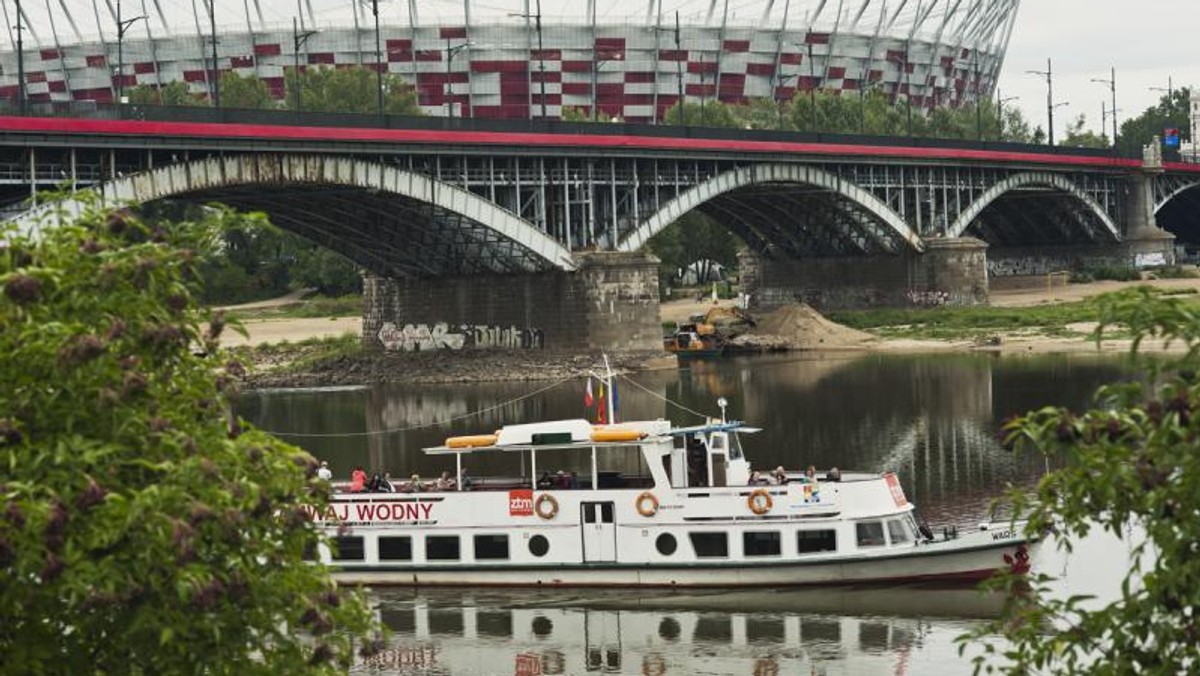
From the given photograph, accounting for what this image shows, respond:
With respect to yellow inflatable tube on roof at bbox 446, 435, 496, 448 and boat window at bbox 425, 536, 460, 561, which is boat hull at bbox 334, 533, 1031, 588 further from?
yellow inflatable tube on roof at bbox 446, 435, 496, 448

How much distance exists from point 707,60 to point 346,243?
8049 centimetres

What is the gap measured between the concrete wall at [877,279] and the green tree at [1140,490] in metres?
98.5

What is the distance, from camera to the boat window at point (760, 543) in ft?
121

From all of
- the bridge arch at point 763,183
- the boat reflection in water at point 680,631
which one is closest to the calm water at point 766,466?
the boat reflection in water at point 680,631

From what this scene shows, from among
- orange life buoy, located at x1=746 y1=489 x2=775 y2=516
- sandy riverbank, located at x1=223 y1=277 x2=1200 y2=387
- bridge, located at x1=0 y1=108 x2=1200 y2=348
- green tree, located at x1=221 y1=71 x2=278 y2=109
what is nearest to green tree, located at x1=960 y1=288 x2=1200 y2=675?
orange life buoy, located at x1=746 y1=489 x2=775 y2=516

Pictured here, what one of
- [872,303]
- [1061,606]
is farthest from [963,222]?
[1061,606]

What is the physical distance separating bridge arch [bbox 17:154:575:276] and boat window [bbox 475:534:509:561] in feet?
98.8

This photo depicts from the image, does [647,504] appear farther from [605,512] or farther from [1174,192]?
[1174,192]

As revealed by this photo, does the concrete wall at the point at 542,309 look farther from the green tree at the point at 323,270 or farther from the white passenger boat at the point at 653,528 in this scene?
the white passenger boat at the point at 653,528

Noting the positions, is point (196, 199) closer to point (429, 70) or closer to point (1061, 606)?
point (1061, 606)

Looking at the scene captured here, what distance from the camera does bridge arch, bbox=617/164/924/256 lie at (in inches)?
3659

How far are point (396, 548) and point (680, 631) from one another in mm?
7149

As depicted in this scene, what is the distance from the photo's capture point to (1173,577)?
49.2 feet

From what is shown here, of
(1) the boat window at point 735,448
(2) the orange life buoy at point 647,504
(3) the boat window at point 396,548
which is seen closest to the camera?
(2) the orange life buoy at point 647,504
